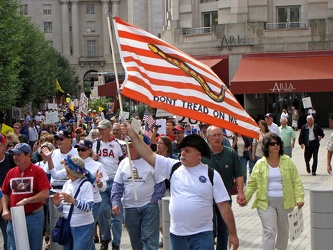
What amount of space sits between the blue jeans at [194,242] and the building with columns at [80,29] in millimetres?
107776

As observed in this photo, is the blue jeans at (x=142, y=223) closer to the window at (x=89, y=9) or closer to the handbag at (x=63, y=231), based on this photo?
the handbag at (x=63, y=231)

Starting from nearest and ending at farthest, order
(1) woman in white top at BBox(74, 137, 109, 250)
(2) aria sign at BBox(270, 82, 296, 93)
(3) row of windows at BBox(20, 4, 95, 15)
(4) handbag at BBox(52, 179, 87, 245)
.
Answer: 1. (4) handbag at BBox(52, 179, 87, 245)
2. (1) woman in white top at BBox(74, 137, 109, 250)
3. (2) aria sign at BBox(270, 82, 296, 93)
4. (3) row of windows at BBox(20, 4, 95, 15)

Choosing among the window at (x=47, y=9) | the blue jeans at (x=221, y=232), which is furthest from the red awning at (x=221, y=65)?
the window at (x=47, y=9)

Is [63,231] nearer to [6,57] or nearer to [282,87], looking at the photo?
[6,57]

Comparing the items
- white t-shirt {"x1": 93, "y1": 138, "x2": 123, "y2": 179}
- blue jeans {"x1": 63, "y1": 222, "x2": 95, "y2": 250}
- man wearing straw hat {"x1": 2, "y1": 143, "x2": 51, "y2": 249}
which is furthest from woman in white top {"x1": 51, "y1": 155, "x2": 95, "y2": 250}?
white t-shirt {"x1": 93, "y1": 138, "x2": 123, "y2": 179}

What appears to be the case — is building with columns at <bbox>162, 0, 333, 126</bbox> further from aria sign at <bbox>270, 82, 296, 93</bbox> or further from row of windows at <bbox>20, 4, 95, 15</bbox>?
row of windows at <bbox>20, 4, 95, 15</bbox>

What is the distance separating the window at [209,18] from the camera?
50500 mm

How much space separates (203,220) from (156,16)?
232ft

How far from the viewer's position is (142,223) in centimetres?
994

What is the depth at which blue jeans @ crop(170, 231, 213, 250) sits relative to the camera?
766cm

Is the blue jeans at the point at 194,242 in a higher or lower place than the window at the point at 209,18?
lower

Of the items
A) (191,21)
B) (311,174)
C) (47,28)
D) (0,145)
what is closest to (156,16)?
(191,21)

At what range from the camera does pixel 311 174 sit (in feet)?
73.4

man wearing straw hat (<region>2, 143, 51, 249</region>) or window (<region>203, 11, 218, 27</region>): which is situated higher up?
window (<region>203, 11, 218, 27</region>)
